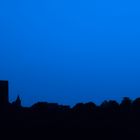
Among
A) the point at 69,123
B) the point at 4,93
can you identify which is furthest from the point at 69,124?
the point at 4,93

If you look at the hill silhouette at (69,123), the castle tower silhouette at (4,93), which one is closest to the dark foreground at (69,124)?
the hill silhouette at (69,123)

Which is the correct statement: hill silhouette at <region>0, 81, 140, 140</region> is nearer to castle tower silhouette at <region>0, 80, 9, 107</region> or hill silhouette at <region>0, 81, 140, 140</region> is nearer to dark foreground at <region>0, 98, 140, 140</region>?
dark foreground at <region>0, 98, 140, 140</region>

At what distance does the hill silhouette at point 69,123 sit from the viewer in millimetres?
11733

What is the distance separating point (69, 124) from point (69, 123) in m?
0.06

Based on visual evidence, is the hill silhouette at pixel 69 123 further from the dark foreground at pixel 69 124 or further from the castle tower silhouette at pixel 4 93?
the castle tower silhouette at pixel 4 93

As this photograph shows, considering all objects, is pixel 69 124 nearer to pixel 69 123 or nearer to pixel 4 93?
pixel 69 123

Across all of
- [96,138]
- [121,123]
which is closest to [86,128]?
[96,138]

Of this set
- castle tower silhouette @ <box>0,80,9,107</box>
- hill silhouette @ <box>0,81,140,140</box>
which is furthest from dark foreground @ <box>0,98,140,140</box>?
castle tower silhouette @ <box>0,80,9,107</box>

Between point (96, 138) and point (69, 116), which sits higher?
point (69, 116)

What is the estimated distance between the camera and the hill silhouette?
11733 millimetres

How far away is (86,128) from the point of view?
1212 cm

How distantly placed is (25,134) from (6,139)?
1.84 feet

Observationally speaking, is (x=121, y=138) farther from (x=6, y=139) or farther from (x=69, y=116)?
(x=6, y=139)

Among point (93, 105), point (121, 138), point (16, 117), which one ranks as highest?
point (93, 105)
